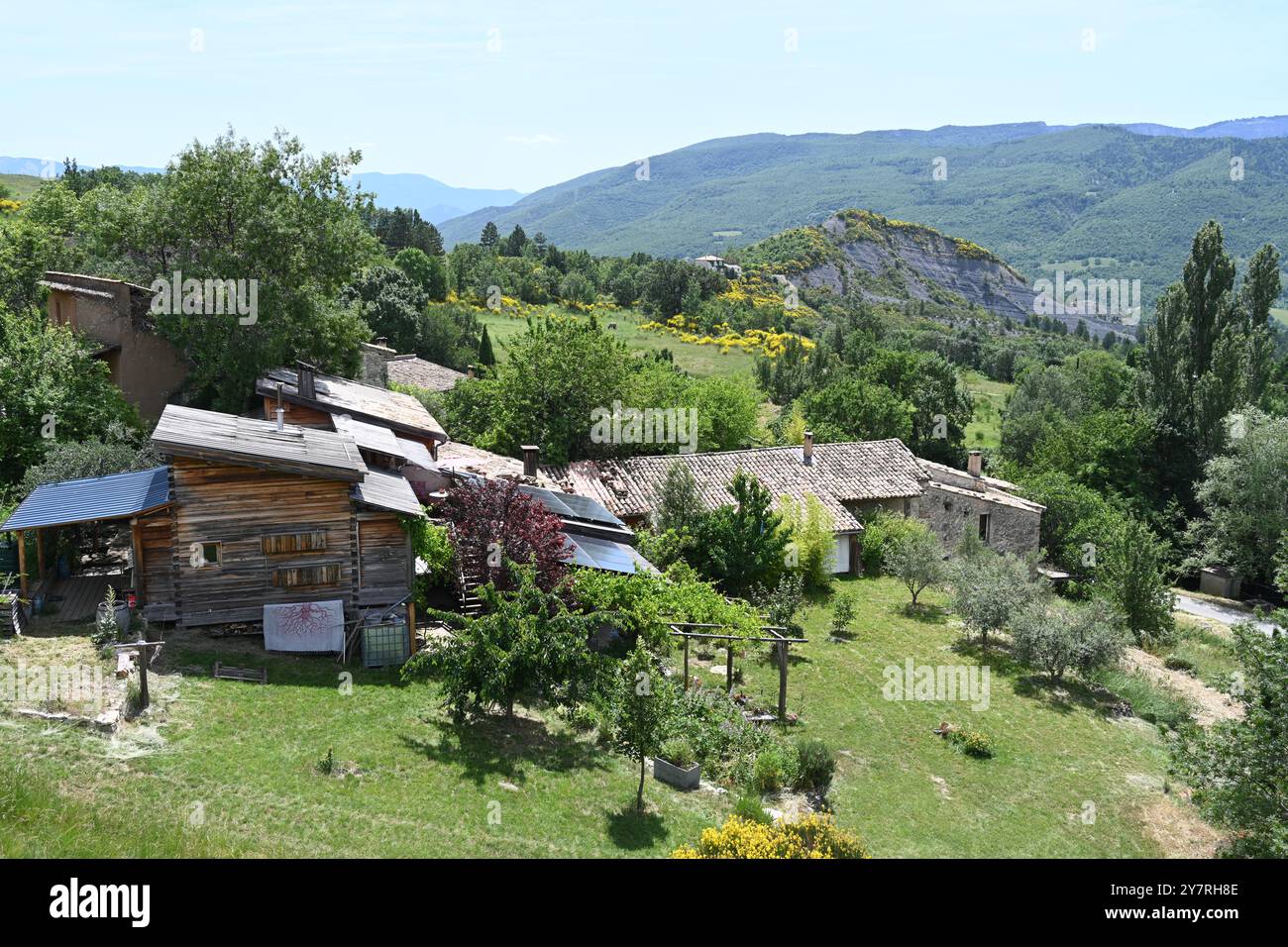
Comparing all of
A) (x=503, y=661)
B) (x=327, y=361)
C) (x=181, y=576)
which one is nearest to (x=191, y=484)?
(x=181, y=576)

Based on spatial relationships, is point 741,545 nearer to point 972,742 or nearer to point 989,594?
point 989,594

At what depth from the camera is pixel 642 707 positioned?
1573 cm

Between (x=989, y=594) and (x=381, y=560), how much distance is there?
17.1m

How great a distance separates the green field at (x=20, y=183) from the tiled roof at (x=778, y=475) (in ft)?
315

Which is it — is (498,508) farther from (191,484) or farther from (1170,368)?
(1170,368)

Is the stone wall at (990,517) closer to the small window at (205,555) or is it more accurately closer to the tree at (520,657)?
the tree at (520,657)

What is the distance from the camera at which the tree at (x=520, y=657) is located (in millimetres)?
16859

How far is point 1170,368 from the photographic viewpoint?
5375 cm

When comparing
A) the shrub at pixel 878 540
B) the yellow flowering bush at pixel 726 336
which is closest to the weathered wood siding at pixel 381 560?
→ the shrub at pixel 878 540

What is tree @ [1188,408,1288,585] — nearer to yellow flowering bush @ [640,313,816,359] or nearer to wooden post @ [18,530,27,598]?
yellow flowering bush @ [640,313,816,359]

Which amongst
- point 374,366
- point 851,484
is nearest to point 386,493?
point 374,366

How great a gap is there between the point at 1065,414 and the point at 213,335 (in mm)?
56116

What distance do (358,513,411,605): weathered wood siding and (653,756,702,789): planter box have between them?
7.44m
